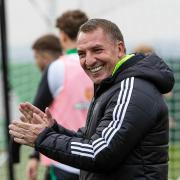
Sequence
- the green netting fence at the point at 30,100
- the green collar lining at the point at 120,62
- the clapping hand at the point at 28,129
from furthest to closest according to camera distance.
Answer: the green netting fence at the point at 30,100 < the green collar lining at the point at 120,62 < the clapping hand at the point at 28,129

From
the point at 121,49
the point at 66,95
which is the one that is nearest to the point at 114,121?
the point at 121,49

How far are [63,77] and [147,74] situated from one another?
1.71 meters

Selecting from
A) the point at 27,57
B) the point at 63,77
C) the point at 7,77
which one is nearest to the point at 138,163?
the point at 7,77

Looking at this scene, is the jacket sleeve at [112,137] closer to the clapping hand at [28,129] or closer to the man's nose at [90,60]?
the clapping hand at [28,129]

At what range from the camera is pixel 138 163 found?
11.7 feet

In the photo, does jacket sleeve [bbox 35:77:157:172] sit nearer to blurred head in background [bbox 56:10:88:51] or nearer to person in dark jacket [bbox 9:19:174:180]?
person in dark jacket [bbox 9:19:174:180]

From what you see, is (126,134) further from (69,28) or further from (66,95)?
(69,28)

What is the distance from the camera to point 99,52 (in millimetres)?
3770

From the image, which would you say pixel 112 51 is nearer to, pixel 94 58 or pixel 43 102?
pixel 94 58

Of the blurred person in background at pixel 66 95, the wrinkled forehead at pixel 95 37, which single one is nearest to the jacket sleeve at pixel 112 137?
the wrinkled forehead at pixel 95 37

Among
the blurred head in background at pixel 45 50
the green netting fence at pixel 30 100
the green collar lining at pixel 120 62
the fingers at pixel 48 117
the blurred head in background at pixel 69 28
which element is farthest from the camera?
the green netting fence at pixel 30 100


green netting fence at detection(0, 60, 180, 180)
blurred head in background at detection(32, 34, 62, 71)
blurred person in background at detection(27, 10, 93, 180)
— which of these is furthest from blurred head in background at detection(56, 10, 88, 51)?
green netting fence at detection(0, 60, 180, 180)

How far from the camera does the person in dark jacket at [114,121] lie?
351cm

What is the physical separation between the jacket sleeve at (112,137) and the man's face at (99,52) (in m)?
0.20
